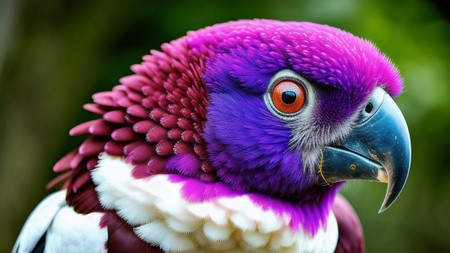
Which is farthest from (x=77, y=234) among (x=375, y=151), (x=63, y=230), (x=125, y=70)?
(x=125, y=70)

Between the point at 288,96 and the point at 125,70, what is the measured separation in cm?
200

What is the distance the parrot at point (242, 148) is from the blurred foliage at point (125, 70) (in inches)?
60.6

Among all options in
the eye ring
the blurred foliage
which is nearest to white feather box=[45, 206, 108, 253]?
the eye ring

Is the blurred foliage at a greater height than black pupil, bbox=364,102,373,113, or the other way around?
black pupil, bbox=364,102,373,113

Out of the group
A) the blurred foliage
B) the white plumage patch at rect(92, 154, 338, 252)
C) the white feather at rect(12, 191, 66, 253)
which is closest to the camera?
the white plumage patch at rect(92, 154, 338, 252)

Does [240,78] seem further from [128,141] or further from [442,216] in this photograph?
[442,216]

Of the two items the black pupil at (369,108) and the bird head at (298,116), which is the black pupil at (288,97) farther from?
the black pupil at (369,108)

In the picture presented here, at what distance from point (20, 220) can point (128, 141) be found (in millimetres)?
2102

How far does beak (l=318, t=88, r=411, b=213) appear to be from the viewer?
1302mm

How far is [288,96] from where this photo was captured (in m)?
1.29

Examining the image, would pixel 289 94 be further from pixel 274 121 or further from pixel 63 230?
pixel 63 230

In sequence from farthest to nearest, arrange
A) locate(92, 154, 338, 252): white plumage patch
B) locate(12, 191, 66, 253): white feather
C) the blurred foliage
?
the blurred foliage
locate(12, 191, 66, 253): white feather
locate(92, 154, 338, 252): white plumage patch

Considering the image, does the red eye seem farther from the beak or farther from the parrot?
the beak

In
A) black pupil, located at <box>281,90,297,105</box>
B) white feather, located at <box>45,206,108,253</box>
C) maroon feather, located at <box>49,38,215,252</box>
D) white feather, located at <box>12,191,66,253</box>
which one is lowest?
white feather, located at <box>12,191,66,253</box>
